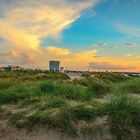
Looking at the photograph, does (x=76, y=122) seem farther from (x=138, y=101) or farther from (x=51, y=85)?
(x=51, y=85)

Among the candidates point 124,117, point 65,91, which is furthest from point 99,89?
point 124,117

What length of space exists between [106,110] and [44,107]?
179 cm

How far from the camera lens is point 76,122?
9.02 metres

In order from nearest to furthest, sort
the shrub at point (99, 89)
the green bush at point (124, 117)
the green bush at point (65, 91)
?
the green bush at point (124, 117) < the green bush at point (65, 91) < the shrub at point (99, 89)

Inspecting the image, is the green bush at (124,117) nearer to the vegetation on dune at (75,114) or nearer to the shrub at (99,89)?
the vegetation on dune at (75,114)

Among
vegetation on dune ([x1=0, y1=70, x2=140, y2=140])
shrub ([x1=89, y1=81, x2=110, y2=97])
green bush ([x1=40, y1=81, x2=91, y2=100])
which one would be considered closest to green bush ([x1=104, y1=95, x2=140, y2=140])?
vegetation on dune ([x1=0, y1=70, x2=140, y2=140])

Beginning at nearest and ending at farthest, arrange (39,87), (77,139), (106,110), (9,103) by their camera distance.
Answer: (77,139) → (106,110) → (9,103) → (39,87)

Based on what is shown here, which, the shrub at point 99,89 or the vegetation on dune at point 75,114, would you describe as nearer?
the vegetation on dune at point 75,114

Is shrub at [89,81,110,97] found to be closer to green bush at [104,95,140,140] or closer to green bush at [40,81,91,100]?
green bush at [40,81,91,100]

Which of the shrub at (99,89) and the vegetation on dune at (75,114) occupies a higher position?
the shrub at (99,89)

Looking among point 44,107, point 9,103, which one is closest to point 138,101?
point 44,107

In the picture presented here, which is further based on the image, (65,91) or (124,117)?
(65,91)

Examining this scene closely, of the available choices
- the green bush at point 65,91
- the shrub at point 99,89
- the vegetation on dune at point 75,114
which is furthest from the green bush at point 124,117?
the shrub at point 99,89

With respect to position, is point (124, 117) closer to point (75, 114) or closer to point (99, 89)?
point (75, 114)
